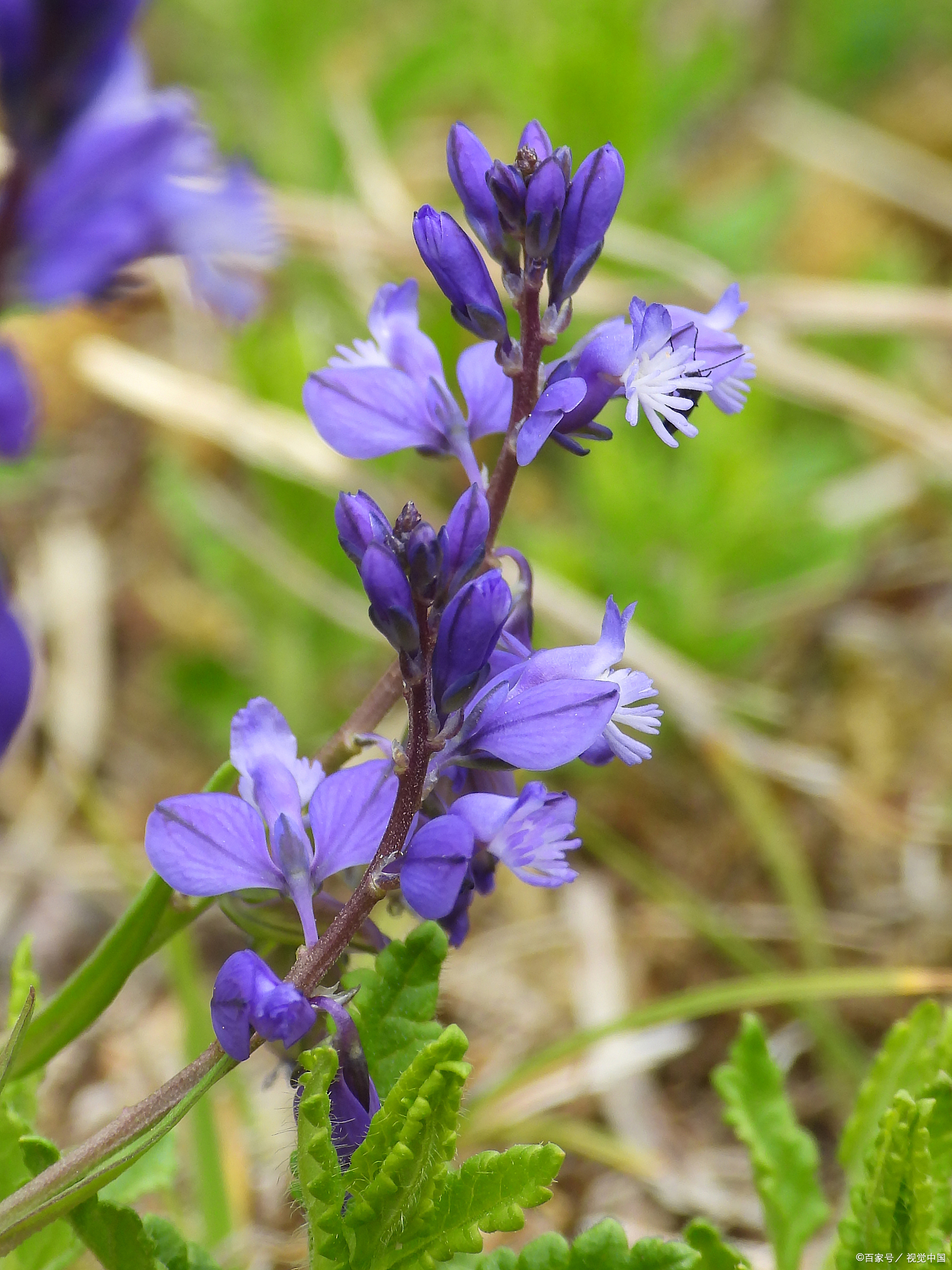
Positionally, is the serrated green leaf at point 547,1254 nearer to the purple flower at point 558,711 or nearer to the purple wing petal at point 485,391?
the purple flower at point 558,711

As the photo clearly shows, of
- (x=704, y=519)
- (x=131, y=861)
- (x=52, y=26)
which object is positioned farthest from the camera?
(x=704, y=519)

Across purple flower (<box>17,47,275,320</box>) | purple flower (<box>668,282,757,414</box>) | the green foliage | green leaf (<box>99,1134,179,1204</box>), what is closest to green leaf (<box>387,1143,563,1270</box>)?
the green foliage

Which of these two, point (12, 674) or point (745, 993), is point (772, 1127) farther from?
point (12, 674)

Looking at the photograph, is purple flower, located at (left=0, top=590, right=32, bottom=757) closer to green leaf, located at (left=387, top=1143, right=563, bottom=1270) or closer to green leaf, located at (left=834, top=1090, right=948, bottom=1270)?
green leaf, located at (left=387, top=1143, right=563, bottom=1270)

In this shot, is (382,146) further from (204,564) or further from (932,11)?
(932,11)

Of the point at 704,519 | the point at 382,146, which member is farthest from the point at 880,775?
the point at 382,146

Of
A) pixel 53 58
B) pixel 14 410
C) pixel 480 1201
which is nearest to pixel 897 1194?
pixel 480 1201

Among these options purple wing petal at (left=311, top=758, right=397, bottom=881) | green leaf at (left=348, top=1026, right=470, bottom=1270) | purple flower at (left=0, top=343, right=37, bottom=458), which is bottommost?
green leaf at (left=348, top=1026, right=470, bottom=1270)
